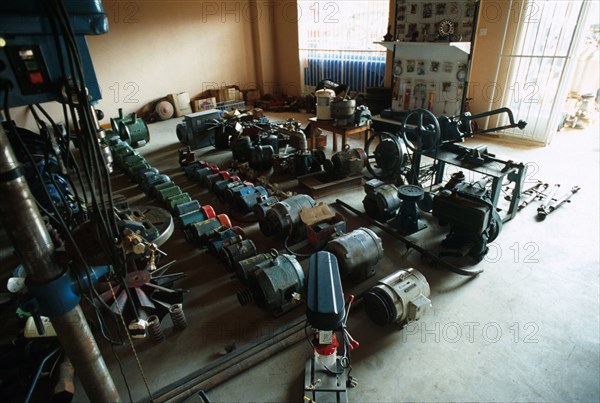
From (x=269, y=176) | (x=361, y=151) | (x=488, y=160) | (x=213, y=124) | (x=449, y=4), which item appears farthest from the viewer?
(x=213, y=124)

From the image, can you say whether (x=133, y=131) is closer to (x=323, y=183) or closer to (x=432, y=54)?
(x=323, y=183)

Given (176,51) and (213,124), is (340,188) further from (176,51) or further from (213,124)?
(176,51)

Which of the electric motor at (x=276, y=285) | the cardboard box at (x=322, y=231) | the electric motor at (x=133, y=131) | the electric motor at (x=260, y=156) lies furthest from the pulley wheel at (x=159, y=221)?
the electric motor at (x=133, y=131)

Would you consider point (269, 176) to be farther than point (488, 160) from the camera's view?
Yes

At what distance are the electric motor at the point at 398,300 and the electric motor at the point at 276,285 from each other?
0.49 m

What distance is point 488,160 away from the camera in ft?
11.6

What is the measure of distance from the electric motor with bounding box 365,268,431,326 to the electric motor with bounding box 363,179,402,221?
Result: 1.07m

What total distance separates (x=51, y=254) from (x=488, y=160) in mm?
3566

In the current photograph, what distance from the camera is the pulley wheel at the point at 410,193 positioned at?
10.3 ft

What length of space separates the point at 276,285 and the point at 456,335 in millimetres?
1178

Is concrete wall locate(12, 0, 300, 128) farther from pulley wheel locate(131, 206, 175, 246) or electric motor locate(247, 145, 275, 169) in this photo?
pulley wheel locate(131, 206, 175, 246)

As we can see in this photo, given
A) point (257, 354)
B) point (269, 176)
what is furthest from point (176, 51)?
point (257, 354)

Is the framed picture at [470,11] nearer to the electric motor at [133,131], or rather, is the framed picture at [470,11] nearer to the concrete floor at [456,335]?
the concrete floor at [456,335]

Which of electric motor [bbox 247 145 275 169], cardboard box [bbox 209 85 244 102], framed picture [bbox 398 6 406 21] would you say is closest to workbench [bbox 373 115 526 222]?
electric motor [bbox 247 145 275 169]
